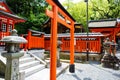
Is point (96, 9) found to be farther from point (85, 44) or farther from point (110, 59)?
point (110, 59)

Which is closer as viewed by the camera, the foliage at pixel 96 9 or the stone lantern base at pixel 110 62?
the stone lantern base at pixel 110 62

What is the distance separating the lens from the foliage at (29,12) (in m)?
26.1

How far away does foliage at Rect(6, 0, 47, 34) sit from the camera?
2614 centimetres

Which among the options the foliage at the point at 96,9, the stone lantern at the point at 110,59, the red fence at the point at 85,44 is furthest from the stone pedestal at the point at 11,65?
the foliage at the point at 96,9

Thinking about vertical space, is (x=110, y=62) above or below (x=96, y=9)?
below

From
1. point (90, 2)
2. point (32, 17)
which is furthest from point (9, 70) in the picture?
point (90, 2)

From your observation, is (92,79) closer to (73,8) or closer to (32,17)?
(32,17)

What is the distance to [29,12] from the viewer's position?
27.8 m

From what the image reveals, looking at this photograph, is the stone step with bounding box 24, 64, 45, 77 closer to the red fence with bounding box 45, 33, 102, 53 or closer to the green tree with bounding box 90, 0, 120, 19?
the red fence with bounding box 45, 33, 102, 53

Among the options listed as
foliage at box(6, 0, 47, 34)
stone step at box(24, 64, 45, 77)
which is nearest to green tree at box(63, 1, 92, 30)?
foliage at box(6, 0, 47, 34)

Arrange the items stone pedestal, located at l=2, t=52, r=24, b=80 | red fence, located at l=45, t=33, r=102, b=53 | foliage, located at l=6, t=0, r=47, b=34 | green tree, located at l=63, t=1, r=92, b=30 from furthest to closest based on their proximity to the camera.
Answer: green tree, located at l=63, t=1, r=92, b=30 < foliage, located at l=6, t=0, r=47, b=34 < red fence, located at l=45, t=33, r=102, b=53 < stone pedestal, located at l=2, t=52, r=24, b=80

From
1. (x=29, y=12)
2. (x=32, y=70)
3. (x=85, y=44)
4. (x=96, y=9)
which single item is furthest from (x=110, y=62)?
(x=96, y=9)

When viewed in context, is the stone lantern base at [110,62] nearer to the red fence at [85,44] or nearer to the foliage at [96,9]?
the red fence at [85,44]

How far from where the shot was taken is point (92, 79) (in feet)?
33.8
